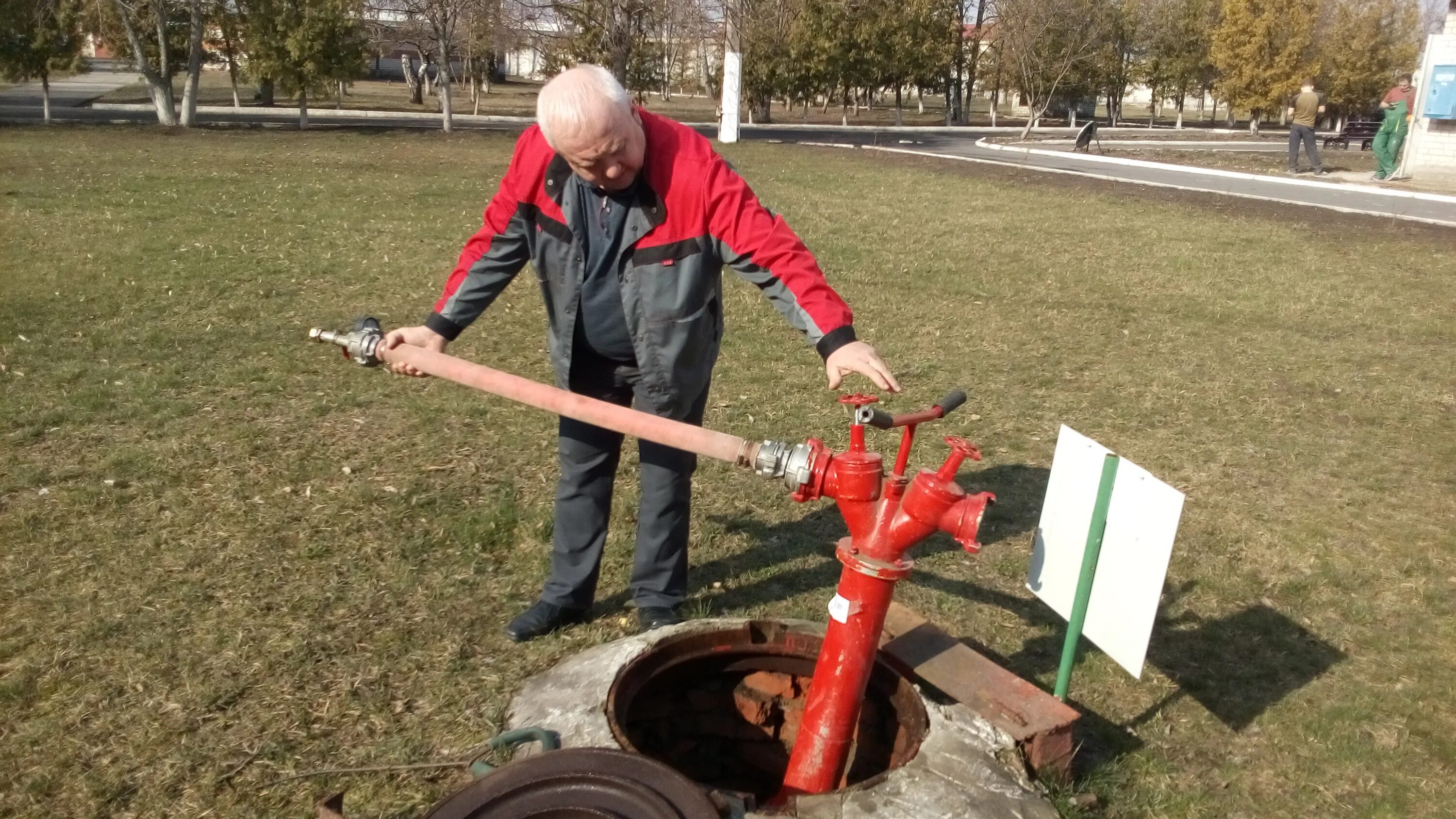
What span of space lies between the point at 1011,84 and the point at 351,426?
38314 mm

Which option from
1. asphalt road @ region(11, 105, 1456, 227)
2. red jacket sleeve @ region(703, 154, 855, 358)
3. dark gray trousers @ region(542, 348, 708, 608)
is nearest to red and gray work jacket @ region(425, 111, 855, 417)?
red jacket sleeve @ region(703, 154, 855, 358)

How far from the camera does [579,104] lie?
8.95 feet

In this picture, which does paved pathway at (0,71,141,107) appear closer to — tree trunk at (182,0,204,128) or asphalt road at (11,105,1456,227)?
tree trunk at (182,0,204,128)

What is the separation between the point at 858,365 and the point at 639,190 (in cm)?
79

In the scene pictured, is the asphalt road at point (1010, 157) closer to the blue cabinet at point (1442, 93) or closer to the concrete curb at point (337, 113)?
the concrete curb at point (337, 113)

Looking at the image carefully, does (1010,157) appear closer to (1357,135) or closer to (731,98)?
(731,98)

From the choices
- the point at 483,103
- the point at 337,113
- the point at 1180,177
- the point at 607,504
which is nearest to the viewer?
the point at 607,504

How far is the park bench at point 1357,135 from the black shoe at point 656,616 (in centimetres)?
3544

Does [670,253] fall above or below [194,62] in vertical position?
below

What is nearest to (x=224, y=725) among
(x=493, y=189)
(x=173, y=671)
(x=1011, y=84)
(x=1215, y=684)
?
(x=173, y=671)

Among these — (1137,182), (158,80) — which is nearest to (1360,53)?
(1137,182)

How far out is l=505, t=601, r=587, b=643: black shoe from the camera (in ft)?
12.5

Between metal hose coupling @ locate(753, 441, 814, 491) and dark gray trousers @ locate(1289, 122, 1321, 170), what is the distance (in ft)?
76.5

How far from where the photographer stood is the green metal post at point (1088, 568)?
2994 millimetres
